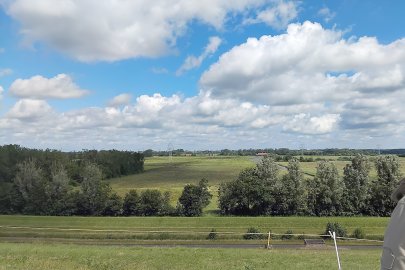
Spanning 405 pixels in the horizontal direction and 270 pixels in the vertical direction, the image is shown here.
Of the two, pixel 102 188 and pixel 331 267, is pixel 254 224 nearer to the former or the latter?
pixel 102 188

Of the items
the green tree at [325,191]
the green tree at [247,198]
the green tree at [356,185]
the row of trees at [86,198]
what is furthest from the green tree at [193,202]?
the green tree at [356,185]

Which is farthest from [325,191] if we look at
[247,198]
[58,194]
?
[58,194]

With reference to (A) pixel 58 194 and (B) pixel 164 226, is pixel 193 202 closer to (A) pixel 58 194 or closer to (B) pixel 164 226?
(B) pixel 164 226

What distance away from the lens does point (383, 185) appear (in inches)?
2805

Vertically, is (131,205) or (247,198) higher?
(247,198)

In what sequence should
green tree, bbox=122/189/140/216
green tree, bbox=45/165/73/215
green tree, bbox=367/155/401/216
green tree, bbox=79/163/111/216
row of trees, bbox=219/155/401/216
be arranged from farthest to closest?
green tree, bbox=45/165/73/215 < green tree, bbox=79/163/111/216 < green tree, bbox=122/189/140/216 < row of trees, bbox=219/155/401/216 < green tree, bbox=367/155/401/216

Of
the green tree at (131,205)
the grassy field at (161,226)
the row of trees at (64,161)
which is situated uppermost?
the row of trees at (64,161)

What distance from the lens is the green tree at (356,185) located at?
225ft

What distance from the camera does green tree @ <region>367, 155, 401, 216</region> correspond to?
223 ft

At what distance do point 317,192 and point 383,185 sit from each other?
1098cm

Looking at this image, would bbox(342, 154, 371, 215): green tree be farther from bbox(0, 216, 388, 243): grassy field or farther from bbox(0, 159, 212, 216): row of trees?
bbox(0, 159, 212, 216): row of trees

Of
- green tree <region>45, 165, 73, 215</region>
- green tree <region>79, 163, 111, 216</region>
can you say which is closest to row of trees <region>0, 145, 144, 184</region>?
green tree <region>45, 165, 73, 215</region>

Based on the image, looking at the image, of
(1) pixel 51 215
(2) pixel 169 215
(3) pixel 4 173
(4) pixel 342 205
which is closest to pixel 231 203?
(2) pixel 169 215

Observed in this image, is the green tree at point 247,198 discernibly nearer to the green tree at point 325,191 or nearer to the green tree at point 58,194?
the green tree at point 325,191
